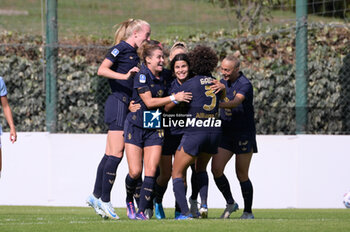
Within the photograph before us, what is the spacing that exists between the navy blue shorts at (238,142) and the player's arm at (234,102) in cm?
45

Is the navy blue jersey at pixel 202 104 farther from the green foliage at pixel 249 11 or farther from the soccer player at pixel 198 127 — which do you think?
the green foliage at pixel 249 11

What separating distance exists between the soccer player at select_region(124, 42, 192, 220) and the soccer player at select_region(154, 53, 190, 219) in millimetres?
162

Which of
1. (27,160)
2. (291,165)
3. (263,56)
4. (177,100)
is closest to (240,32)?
(263,56)

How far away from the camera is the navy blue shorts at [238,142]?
836cm

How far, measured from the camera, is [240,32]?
1230cm

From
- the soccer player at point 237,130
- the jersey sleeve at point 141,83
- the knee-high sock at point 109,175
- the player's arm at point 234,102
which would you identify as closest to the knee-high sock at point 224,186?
the soccer player at point 237,130

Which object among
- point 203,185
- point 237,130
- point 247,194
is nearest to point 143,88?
point 203,185

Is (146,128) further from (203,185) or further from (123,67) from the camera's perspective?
(203,185)

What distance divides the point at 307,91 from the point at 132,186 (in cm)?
432

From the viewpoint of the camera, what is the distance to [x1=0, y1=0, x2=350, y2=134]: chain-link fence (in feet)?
37.7

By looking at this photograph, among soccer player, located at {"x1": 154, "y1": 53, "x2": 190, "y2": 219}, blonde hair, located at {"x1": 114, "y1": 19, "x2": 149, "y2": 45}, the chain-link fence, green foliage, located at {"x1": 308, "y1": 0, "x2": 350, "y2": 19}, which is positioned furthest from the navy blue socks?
green foliage, located at {"x1": 308, "y1": 0, "x2": 350, "y2": 19}

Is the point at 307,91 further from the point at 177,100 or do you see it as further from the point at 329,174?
the point at 177,100

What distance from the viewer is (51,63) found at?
11.6 meters

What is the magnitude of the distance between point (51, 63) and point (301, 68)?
3.90m
